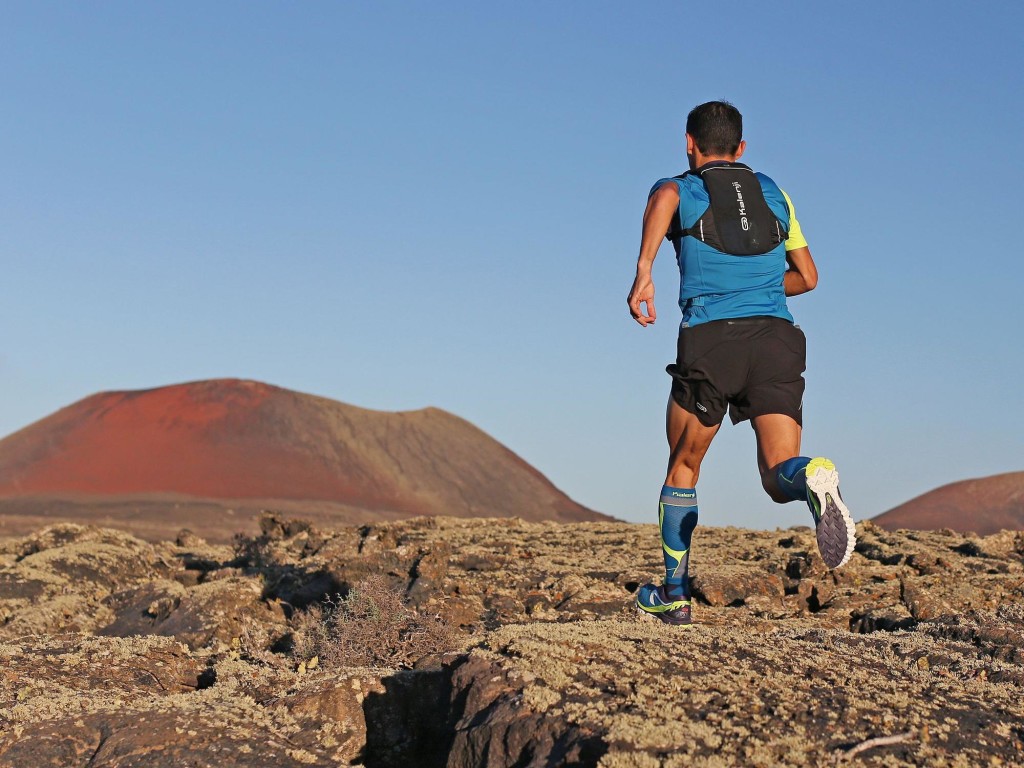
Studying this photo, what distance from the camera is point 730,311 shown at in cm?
536

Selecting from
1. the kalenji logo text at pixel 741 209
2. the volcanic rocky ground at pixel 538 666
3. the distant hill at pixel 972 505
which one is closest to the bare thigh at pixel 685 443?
the volcanic rocky ground at pixel 538 666

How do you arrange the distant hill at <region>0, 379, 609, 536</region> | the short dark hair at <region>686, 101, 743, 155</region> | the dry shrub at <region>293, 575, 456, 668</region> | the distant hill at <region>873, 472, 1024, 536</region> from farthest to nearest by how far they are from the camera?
the distant hill at <region>0, 379, 609, 536</region> < the distant hill at <region>873, 472, 1024, 536</region> < the dry shrub at <region>293, 575, 456, 668</region> < the short dark hair at <region>686, 101, 743, 155</region>

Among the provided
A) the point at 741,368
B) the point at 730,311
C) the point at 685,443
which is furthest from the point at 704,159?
the point at 685,443

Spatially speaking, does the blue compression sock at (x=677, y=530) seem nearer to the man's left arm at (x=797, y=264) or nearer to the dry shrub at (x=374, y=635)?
the man's left arm at (x=797, y=264)

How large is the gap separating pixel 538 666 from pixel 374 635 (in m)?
2.92

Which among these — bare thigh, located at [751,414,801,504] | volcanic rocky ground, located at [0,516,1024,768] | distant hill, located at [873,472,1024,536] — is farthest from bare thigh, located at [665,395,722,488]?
distant hill, located at [873,472,1024,536]

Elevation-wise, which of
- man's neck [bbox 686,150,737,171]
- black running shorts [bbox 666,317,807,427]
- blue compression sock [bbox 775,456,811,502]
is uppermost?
man's neck [bbox 686,150,737,171]

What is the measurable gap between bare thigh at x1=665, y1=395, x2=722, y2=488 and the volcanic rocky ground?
2.48 feet

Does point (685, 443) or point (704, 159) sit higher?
point (704, 159)

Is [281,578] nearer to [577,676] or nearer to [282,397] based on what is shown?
[577,676]

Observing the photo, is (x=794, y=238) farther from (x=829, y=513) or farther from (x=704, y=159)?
(x=829, y=513)

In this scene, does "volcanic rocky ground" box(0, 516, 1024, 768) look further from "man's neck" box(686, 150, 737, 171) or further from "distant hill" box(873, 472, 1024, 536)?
"distant hill" box(873, 472, 1024, 536)

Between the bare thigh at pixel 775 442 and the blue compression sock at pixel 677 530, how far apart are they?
50 cm

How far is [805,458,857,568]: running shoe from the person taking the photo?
486 cm
